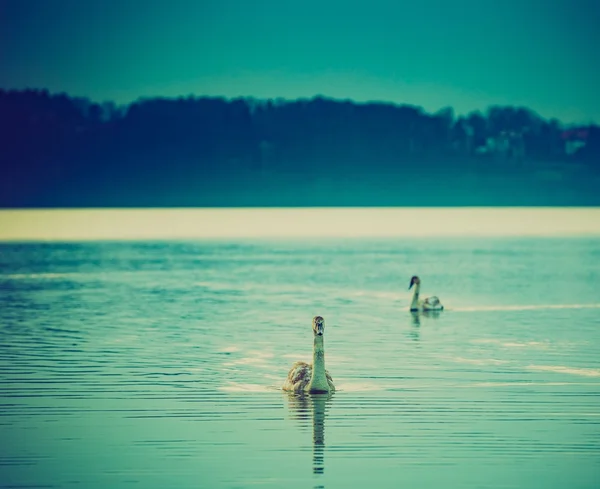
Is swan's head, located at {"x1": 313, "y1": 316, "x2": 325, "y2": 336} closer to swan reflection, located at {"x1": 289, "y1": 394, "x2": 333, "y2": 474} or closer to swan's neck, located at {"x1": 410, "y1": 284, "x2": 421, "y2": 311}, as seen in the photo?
swan reflection, located at {"x1": 289, "y1": 394, "x2": 333, "y2": 474}

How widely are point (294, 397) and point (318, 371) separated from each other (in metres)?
0.68

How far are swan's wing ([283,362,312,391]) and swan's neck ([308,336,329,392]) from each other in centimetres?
30

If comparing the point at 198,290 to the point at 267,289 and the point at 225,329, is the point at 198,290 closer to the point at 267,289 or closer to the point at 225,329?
the point at 267,289

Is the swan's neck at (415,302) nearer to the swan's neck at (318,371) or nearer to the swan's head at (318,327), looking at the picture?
the swan's neck at (318,371)

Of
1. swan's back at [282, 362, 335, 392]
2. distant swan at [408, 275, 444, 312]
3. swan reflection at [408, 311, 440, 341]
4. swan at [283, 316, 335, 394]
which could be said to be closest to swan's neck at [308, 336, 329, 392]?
swan at [283, 316, 335, 394]

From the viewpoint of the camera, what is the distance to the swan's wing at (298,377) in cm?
2297

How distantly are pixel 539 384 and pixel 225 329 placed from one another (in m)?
12.6

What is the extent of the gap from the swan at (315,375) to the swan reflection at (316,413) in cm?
16

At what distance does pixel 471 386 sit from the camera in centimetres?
2398

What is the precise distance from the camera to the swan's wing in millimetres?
22969

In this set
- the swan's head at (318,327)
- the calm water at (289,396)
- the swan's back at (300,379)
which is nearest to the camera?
the calm water at (289,396)

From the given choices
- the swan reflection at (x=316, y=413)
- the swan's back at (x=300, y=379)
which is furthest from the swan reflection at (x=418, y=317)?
the swan reflection at (x=316, y=413)

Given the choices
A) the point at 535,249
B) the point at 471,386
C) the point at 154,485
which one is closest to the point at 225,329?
the point at 471,386

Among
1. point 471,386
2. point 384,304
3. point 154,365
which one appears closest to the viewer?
point 471,386
